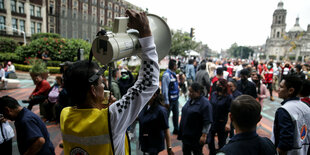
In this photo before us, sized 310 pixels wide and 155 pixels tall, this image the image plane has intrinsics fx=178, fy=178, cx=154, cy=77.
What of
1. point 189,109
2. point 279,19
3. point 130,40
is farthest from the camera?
point 279,19

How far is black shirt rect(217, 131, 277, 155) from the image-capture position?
1.39m

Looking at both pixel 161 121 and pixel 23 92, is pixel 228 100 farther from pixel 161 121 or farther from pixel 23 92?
pixel 23 92

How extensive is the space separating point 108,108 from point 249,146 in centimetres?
115

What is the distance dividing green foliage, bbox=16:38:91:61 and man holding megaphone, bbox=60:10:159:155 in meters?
14.6

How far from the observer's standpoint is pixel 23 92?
897 cm

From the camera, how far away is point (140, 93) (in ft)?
3.37

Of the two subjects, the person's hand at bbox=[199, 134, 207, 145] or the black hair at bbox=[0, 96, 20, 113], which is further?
the person's hand at bbox=[199, 134, 207, 145]

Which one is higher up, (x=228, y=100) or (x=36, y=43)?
(x=36, y=43)

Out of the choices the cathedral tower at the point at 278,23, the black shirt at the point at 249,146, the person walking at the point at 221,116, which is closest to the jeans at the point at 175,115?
the person walking at the point at 221,116

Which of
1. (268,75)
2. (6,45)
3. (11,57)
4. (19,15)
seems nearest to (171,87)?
Result: (268,75)

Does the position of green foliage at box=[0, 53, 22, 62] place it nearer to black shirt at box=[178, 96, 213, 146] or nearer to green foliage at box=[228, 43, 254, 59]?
black shirt at box=[178, 96, 213, 146]

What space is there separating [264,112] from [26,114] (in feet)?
25.6

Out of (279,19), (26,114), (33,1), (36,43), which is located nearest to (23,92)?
(36,43)

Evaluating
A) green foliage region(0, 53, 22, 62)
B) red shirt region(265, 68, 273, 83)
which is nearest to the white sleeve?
red shirt region(265, 68, 273, 83)
